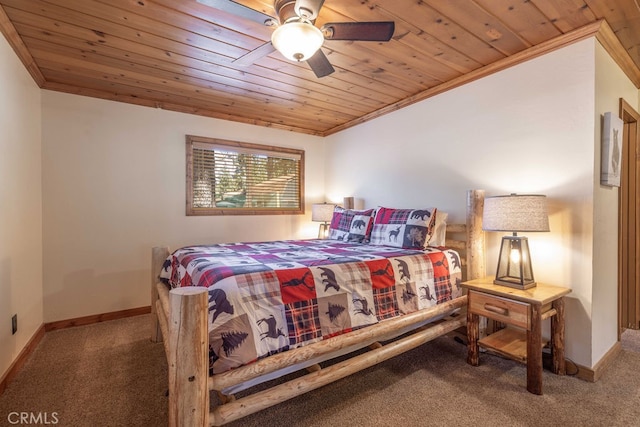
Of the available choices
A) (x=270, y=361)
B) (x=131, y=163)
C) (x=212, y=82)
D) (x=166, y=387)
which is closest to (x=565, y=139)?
(x=270, y=361)

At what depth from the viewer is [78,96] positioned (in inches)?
119

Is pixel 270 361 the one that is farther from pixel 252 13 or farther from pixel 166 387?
pixel 252 13

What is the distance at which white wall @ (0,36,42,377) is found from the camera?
201cm

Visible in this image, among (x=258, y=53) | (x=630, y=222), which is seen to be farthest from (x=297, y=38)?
(x=630, y=222)

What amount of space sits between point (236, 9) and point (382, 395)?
237 centimetres

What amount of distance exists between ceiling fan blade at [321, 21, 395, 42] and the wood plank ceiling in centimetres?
24

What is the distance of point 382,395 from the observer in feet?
6.14

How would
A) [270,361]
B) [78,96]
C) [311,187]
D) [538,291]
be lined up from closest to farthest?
[270,361] → [538,291] → [78,96] → [311,187]

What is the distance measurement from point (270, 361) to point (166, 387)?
969mm

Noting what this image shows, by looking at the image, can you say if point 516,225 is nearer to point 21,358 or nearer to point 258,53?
point 258,53

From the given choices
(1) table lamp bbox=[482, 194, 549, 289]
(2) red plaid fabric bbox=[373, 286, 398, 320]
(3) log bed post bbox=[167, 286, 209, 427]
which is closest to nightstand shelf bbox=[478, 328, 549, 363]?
(1) table lamp bbox=[482, 194, 549, 289]

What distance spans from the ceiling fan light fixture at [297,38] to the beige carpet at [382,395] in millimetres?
2091

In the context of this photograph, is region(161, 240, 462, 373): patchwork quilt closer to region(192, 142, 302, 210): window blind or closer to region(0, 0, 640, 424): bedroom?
region(0, 0, 640, 424): bedroom

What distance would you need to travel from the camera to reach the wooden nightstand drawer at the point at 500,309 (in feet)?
6.35
